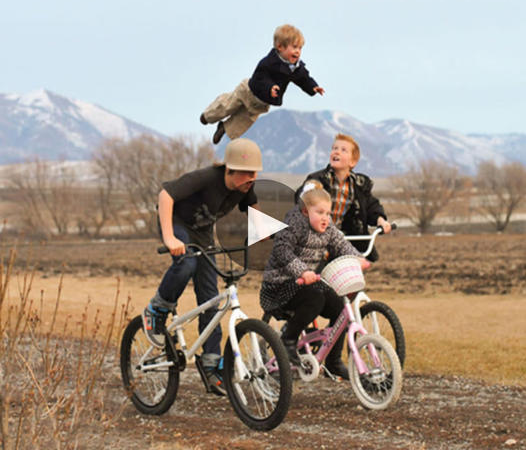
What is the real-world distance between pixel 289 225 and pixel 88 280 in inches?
736

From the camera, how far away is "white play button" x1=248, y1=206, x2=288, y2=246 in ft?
16.5

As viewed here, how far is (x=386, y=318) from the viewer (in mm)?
5652

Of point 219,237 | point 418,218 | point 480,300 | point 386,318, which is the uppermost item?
point 219,237

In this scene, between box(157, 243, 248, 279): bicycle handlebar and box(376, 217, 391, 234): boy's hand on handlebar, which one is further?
box(376, 217, 391, 234): boy's hand on handlebar

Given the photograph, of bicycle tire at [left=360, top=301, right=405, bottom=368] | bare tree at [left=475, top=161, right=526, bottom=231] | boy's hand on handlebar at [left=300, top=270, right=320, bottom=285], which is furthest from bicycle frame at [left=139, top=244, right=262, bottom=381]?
bare tree at [left=475, top=161, right=526, bottom=231]

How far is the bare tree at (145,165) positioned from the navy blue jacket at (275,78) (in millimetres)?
47528

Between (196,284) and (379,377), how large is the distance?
1.39 metres

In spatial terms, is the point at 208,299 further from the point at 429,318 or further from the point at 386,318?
the point at 429,318

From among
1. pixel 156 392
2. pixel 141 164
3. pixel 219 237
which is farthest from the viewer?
pixel 141 164

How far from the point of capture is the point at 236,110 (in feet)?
17.1

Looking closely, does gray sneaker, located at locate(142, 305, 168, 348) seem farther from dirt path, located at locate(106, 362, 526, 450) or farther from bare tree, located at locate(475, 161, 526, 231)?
bare tree, located at locate(475, 161, 526, 231)

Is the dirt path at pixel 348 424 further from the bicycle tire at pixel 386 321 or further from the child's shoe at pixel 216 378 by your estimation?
the bicycle tire at pixel 386 321

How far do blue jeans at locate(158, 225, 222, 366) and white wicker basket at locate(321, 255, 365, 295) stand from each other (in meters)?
0.81

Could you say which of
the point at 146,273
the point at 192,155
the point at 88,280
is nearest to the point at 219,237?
the point at 88,280
